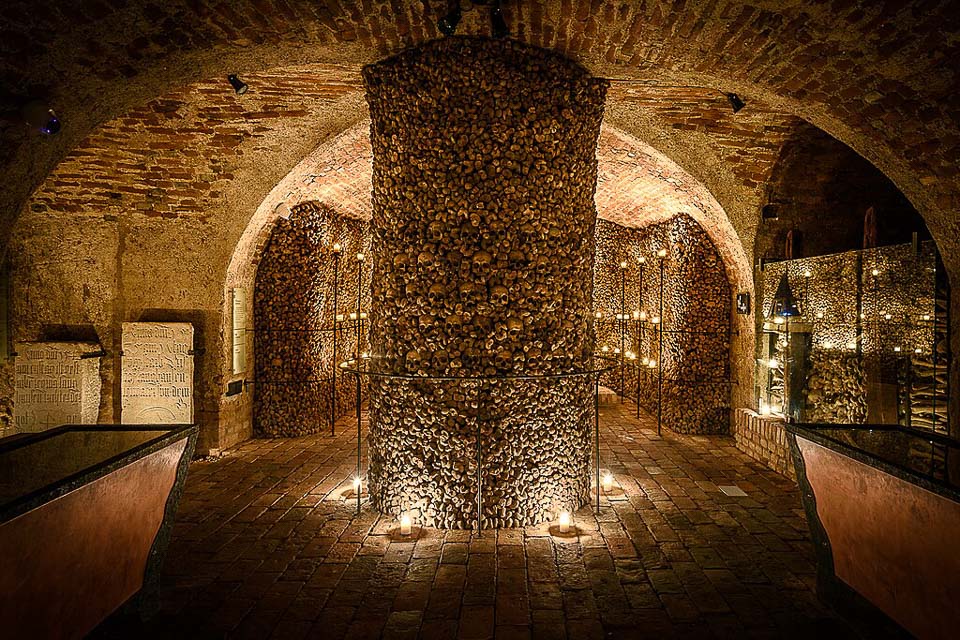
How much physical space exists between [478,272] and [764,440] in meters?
4.47

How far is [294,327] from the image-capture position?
8.72 m

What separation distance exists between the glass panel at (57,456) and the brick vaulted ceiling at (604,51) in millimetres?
1572

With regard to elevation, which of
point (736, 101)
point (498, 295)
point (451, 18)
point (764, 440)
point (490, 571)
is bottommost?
point (490, 571)

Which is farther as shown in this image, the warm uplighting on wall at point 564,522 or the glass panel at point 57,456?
the warm uplighting on wall at point 564,522

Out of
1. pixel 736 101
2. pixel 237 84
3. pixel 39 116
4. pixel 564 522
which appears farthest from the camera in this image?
pixel 736 101

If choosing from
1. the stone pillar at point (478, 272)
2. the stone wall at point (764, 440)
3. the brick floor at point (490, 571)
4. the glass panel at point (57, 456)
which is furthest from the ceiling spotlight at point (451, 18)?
the stone wall at point (764, 440)

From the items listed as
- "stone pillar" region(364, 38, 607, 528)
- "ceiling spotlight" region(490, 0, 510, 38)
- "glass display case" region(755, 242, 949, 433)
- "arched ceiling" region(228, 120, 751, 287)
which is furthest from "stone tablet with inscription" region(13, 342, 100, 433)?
"glass display case" region(755, 242, 949, 433)

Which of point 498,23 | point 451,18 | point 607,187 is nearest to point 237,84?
point 451,18

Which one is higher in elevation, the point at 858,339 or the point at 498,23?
the point at 498,23

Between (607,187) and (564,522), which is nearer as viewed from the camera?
(564,522)

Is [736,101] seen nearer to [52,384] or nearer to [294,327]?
[294,327]

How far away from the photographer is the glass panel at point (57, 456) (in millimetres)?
2652

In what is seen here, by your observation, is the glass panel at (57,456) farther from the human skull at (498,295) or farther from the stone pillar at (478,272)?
the human skull at (498,295)

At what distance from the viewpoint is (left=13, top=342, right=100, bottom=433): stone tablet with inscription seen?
7023 mm
